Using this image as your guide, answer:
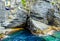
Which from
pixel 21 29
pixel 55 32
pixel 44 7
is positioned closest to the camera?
pixel 55 32

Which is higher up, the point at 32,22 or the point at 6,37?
the point at 32,22

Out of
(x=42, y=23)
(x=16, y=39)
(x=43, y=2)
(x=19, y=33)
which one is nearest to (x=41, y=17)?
(x=42, y=23)

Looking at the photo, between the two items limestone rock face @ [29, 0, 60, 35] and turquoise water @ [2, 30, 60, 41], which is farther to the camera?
limestone rock face @ [29, 0, 60, 35]

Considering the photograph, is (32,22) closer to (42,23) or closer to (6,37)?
(42,23)

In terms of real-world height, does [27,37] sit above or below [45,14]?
below

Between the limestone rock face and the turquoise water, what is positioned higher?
the limestone rock face

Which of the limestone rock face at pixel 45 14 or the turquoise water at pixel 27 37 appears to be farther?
the limestone rock face at pixel 45 14

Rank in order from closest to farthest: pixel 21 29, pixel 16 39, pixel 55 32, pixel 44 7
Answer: pixel 16 39
pixel 55 32
pixel 21 29
pixel 44 7

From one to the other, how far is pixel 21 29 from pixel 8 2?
324 centimetres

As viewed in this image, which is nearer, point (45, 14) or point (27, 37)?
point (27, 37)

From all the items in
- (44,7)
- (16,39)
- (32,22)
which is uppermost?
(44,7)

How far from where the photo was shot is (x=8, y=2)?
16562mm

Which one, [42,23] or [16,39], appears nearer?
[16,39]

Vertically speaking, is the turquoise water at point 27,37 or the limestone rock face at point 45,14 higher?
the limestone rock face at point 45,14
